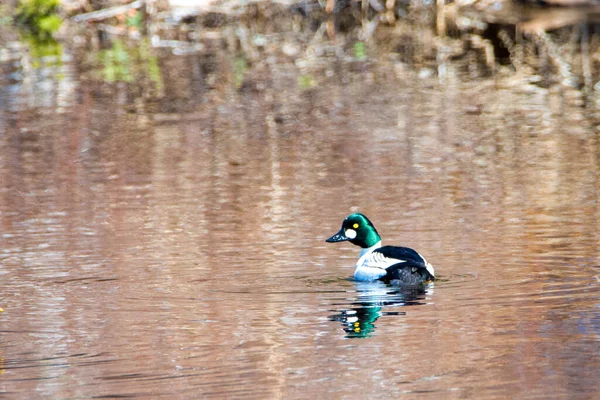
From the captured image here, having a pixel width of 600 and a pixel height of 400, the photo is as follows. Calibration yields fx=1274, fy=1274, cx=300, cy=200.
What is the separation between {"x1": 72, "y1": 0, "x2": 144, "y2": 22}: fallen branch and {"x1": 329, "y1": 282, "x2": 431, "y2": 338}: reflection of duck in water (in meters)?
24.2

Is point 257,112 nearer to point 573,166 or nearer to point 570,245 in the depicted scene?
point 573,166

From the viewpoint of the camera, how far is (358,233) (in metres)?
Result: 9.63

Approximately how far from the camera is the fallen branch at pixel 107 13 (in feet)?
105

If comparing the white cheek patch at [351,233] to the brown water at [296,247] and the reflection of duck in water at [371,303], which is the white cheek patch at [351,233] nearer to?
the brown water at [296,247]

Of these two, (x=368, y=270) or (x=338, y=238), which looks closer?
(x=368, y=270)

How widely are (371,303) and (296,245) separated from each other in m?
1.87

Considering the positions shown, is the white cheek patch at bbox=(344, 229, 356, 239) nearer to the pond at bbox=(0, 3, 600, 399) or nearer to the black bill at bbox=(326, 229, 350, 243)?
the black bill at bbox=(326, 229, 350, 243)

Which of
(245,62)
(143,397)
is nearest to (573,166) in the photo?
(143,397)

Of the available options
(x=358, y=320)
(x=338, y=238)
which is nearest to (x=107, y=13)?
(x=338, y=238)

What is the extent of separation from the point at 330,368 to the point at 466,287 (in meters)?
2.08

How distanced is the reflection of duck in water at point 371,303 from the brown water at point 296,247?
0.03 m

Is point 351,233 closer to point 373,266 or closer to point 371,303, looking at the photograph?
point 373,266

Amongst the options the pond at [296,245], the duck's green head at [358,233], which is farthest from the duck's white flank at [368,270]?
the duck's green head at [358,233]

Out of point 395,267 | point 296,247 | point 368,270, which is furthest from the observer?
point 296,247
